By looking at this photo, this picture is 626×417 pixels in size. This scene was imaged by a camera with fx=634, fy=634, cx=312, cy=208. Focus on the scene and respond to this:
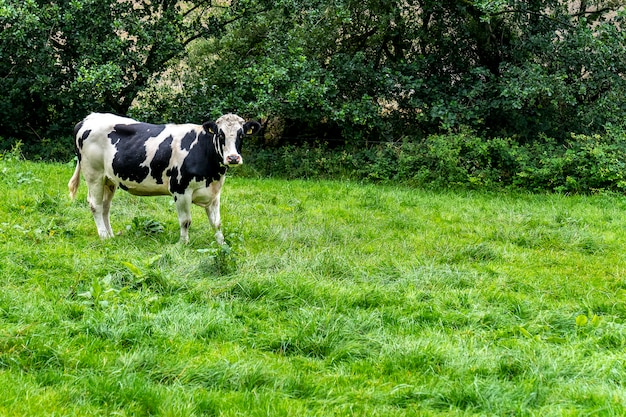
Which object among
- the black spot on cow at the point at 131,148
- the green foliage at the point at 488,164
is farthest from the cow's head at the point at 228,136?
the green foliage at the point at 488,164

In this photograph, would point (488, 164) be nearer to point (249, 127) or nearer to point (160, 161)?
point (249, 127)

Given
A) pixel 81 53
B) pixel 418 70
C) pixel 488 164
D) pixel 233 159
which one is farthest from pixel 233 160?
pixel 81 53

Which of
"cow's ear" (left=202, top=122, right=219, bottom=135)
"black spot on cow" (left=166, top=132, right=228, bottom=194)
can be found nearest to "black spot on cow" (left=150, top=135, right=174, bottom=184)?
"black spot on cow" (left=166, top=132, right=228, bottom=194)

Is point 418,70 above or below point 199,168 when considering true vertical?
above

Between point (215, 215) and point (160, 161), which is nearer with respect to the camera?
point (160, 161)

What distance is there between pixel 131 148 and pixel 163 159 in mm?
470

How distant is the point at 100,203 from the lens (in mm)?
8359

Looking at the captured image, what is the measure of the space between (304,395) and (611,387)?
197cm

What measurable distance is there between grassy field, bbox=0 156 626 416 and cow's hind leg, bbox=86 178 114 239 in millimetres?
244

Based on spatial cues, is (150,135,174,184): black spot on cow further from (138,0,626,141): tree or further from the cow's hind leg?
(138,0,626,141): tree

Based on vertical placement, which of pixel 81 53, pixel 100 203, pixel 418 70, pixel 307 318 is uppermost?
pixel 418 70

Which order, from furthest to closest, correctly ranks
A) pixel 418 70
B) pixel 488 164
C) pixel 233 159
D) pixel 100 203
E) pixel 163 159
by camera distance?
pixel 418 70 < pixel 488 164 < pixel 100 203 < pixel 163 159 < pixel 233 159

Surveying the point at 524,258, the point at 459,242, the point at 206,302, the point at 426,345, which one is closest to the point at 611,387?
the point at 426,345

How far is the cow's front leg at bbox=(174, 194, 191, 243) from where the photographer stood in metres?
8.09
